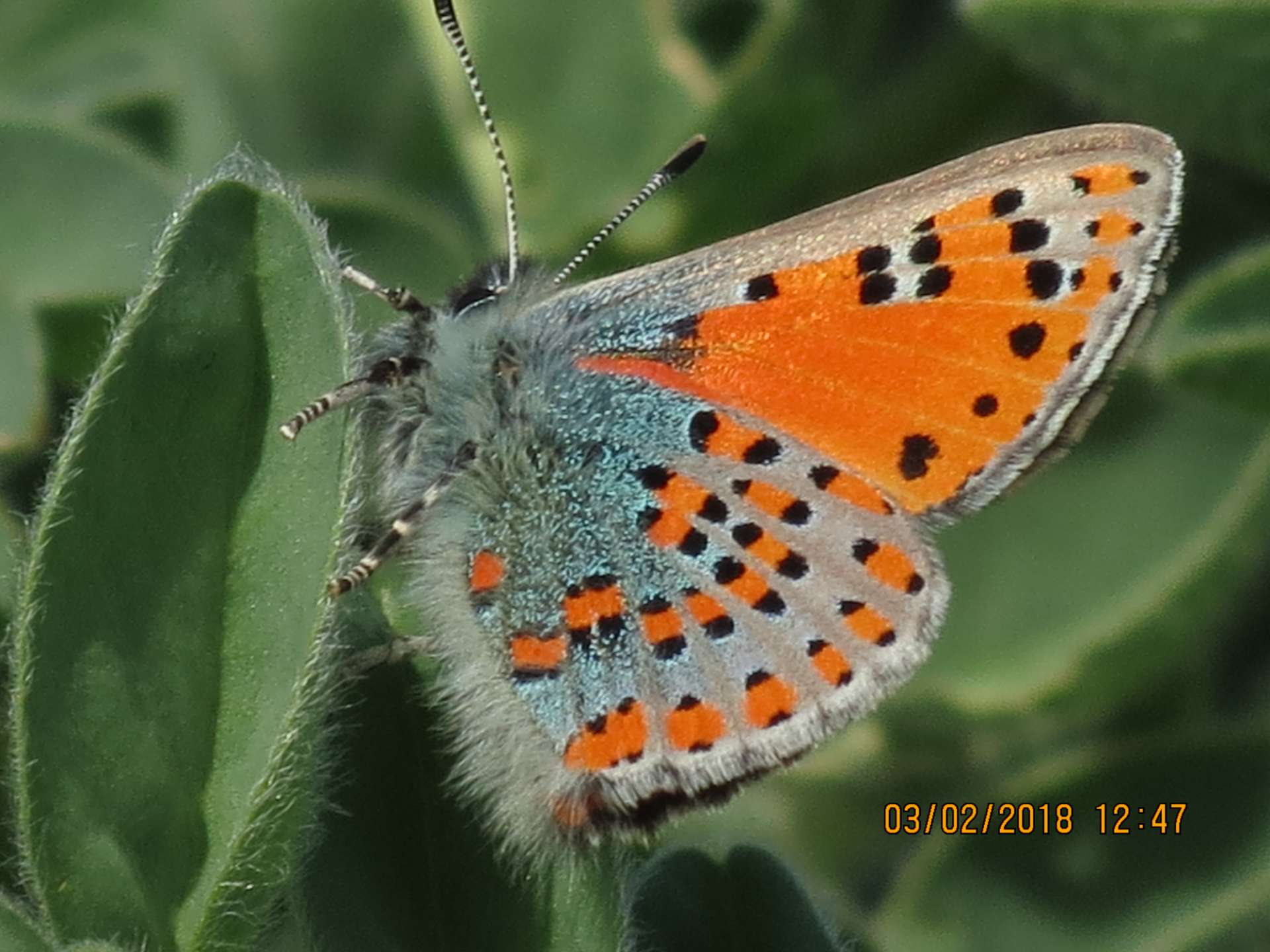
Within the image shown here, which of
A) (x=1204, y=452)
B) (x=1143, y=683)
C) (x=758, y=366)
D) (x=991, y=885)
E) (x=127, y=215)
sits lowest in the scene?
(x=991, y=885)

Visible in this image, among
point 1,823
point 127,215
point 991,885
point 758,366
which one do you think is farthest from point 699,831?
point 1,823

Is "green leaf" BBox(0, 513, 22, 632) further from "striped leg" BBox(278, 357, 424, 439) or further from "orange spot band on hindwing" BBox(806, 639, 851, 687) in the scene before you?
"orange spot band on hindwing" BBox(806, 639, 851, 687)

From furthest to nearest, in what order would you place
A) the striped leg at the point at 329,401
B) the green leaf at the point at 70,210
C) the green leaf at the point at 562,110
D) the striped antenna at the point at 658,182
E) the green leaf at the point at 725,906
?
the green leaf at the point at 562,110 < the green leaf at the point at 70,210 < the striped antenna at the point at 658,182 < the green leaf at the point at 725,906 < the striped leg at the point at 329,401

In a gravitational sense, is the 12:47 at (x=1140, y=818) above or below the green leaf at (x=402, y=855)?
below

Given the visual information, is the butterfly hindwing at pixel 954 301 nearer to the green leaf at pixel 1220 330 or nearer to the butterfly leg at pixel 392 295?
the butterfly leg at pixel 392 295

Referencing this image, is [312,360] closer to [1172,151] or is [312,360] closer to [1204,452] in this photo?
[1172,151]

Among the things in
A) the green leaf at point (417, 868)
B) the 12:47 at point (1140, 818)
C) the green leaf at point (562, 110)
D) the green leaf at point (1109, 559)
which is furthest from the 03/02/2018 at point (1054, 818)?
the green leaf at point (417, 868)

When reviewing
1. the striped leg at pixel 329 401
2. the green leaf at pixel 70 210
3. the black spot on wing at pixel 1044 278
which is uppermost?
the green leaf at pixel 70 210
